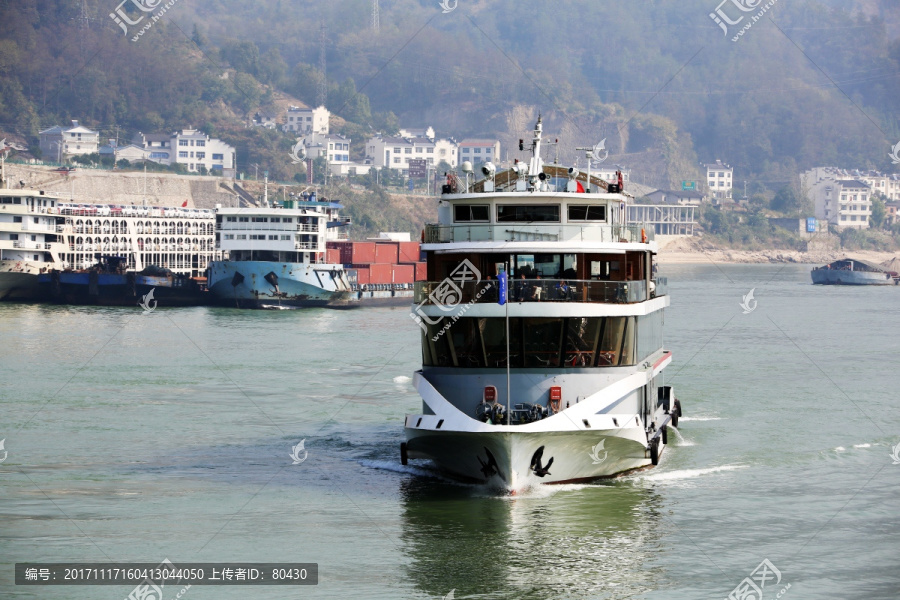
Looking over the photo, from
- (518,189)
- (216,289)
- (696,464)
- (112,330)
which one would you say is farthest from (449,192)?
(216,289)

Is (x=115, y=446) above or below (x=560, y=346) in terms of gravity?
below

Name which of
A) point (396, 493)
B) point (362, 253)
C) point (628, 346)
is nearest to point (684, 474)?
point (628, 346)

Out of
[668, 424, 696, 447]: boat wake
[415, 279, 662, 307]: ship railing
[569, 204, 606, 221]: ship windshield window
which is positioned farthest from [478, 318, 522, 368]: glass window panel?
[668, 424, 696, 447]: boat wake

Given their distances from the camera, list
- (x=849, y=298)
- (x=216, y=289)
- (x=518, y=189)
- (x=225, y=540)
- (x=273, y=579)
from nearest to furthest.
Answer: (x=273, y=579) → (x=225, y=540) → (x=518, y=189) → (x=216, y=289) → (x=849, y=298)

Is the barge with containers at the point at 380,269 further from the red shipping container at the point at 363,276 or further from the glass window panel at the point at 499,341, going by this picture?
the glass window panel at the point at 499,341

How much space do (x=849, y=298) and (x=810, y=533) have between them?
340ft

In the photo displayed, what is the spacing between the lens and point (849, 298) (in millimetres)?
124875

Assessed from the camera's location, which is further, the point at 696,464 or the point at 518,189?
the point at 696,464

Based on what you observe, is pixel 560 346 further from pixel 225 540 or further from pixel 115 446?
pixel 115 446

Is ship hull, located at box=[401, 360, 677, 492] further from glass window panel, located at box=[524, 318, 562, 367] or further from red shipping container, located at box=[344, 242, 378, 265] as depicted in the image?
red shipping container, located at box=[344, 242, 378, 265]

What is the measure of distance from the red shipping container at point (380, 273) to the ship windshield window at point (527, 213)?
291ft

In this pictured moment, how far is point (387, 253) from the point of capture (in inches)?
4889

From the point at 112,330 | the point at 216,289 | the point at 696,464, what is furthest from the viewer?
the point at 216,289

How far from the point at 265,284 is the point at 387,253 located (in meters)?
24.3
